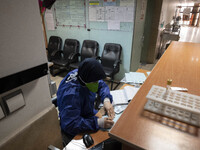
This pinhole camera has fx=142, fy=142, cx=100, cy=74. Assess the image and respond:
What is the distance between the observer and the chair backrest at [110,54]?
10.8 ft

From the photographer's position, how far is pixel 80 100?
4.25 feet

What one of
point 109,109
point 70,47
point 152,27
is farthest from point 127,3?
point 109,109

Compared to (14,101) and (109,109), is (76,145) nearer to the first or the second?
(109,109)

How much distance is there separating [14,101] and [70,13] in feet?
11.7

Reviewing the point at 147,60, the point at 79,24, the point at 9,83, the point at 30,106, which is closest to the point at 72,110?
the point at 30,106

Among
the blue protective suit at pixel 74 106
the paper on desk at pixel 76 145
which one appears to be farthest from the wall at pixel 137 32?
the paper on desk at pixel 76 145

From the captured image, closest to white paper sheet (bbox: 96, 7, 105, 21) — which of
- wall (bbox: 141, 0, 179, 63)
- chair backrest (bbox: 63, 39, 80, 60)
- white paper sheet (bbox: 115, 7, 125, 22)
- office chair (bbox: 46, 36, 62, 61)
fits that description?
white paper sheet (bbox: 115, 7, 125, 22)

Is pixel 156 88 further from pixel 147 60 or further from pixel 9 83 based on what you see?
pixel 147 60

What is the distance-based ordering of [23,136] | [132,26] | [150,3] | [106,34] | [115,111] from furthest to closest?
1. [150,3]
2. [106,34]
3. [132,26]
4. [115,111]
5. [23,136]

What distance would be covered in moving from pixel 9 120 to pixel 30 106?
→ 12cm

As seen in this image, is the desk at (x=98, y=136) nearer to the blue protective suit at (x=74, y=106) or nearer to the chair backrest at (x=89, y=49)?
the blue protective suit at (x=74, y=106)

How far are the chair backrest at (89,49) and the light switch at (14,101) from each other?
2.94 metres

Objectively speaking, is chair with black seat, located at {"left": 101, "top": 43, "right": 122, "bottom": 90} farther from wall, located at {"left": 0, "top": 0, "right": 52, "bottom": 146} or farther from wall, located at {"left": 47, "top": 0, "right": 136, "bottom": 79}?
wall, located at {"left": 0, "top": 0, "right": 52, "bottom": 146}

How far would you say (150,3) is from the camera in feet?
13.7
